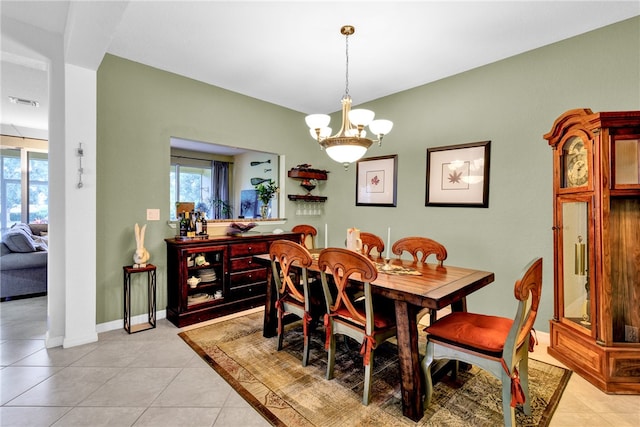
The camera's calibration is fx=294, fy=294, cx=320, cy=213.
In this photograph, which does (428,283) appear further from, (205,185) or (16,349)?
(205,185)

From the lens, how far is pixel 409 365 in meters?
1.75

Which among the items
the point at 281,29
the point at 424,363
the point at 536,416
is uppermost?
the point at 281,29

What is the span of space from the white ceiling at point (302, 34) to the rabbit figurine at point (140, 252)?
1.55m

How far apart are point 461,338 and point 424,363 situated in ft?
0.92

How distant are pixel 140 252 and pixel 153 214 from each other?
0.46m

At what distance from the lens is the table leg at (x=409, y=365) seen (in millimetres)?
1727

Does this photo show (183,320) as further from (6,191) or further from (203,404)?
(6,191)

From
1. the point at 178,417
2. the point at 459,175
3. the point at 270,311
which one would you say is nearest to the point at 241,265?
the point at 270,311

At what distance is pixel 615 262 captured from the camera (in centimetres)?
219

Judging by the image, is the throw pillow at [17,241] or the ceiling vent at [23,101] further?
the ceiling vent at [23,101]

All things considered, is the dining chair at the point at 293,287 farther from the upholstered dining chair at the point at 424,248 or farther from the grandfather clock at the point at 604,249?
the grandfather clock at the point at 604,249

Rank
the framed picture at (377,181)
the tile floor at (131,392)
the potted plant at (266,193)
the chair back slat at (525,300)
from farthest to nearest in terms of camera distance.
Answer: the potted plant at (266,193)
the framed picture at (377,181)
the tile floor at (131,392)
the chair back slat at (525,300)

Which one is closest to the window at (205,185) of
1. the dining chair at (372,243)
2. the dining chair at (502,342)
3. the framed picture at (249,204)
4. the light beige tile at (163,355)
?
the framed picture at (249,204)

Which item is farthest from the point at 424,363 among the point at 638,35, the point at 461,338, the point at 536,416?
the point at 638,35
